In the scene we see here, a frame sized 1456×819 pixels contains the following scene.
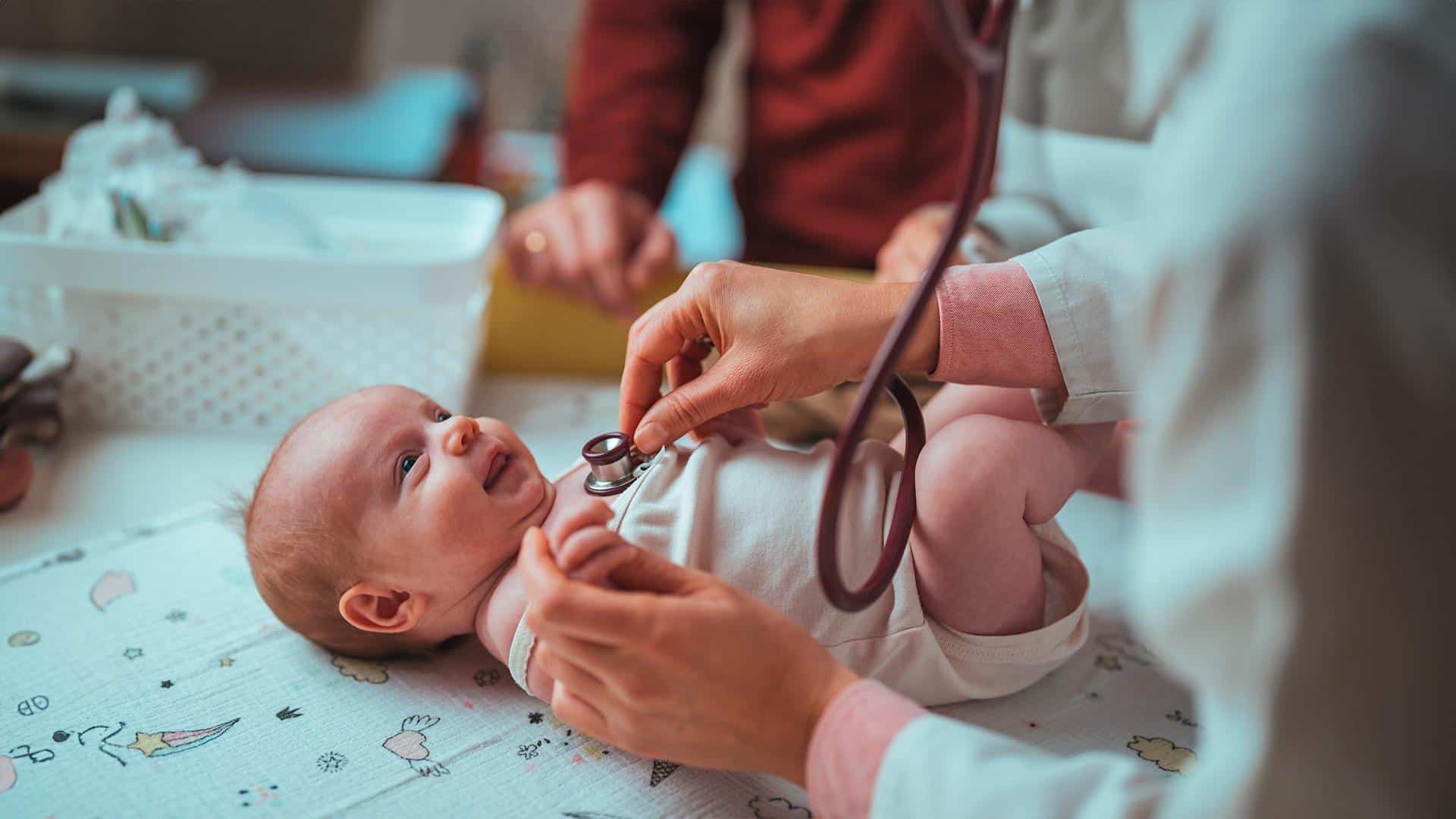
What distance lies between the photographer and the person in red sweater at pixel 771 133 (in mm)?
1543

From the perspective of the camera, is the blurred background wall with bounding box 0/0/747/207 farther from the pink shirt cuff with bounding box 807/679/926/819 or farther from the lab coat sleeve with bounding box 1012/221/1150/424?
the pink shirt cuff with bounding box 807/679/926/819

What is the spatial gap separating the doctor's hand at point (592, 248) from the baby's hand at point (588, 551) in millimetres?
799

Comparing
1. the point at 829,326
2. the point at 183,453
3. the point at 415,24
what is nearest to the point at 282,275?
the point at 183,453

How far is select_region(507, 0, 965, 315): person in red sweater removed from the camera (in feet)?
5.06

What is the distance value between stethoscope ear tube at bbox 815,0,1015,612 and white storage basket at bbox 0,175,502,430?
2.44ft

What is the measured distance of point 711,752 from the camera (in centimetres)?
66

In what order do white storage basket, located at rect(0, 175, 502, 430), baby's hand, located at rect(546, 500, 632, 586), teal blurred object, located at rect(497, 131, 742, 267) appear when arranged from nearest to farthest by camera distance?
baby's hand, located at rect(546, 500, 632, 586) → white storage basket, located at rect(0, 175, 502, 430) → teal blurred object, located at rect(497, 131, 742, 267)

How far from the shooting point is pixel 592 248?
1.47m

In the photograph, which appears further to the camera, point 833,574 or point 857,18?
point 857,18

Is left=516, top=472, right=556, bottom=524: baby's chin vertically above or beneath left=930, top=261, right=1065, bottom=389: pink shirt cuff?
beneath

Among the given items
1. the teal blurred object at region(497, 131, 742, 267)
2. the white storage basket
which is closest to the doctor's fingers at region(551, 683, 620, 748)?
the white storage basket

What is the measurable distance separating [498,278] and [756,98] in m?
0.59

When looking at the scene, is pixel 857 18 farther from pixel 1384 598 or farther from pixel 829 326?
pixel 1384 598

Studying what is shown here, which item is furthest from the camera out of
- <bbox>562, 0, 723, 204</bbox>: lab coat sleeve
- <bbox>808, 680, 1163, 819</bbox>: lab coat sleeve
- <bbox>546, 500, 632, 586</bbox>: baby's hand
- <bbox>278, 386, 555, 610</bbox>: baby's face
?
<bbox>562, 0, 723, 204</bbox>: lab coat sleeve
